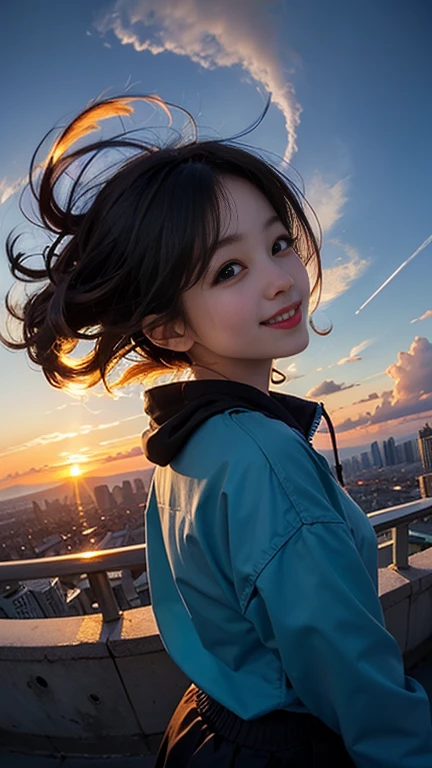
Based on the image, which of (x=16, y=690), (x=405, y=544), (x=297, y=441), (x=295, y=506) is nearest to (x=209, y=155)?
(x=297, y=441)

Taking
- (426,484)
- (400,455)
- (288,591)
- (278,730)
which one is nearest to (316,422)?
(288,591)

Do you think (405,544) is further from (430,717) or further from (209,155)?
(209,155)

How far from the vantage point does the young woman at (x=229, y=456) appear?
0.71 m

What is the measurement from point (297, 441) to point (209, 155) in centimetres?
75

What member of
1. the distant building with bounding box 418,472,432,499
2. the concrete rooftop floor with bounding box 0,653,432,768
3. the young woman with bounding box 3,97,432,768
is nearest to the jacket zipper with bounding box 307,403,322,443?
the young woman with bounding box 3,97,432,768

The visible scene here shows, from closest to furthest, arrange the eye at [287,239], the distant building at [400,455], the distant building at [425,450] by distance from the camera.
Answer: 1. the eye at [287,239]
2. the distant building at [425,450]
3. the distant building at [400,455]

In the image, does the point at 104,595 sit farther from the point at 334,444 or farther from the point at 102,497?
the point at 102,497

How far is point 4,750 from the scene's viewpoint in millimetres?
2199

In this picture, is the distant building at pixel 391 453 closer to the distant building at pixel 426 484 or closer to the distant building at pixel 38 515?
the distant building at pixel 426 484

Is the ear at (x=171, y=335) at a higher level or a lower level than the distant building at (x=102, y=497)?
higher

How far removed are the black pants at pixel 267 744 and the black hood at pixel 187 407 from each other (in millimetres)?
543

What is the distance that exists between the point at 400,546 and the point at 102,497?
1615 centimetres

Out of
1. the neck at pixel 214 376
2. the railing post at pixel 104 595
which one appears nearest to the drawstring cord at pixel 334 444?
the neck at pixel 214 376

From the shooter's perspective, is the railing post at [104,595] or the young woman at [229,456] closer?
the young woman at [229,456]
